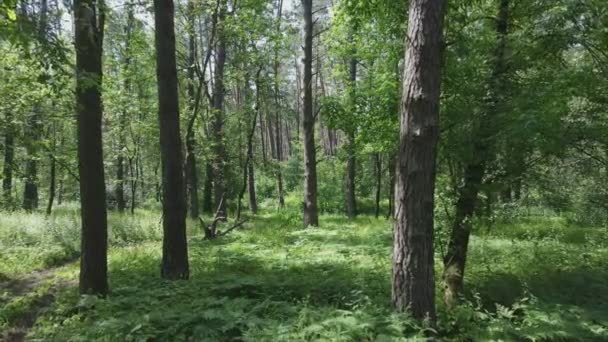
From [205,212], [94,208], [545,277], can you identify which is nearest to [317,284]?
[94,208]

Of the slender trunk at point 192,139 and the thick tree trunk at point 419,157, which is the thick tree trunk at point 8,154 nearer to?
the slender trunk at point 192,139

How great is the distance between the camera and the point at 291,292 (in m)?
6.14

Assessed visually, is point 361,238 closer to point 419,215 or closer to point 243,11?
point 419,215

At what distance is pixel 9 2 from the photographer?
4258mm

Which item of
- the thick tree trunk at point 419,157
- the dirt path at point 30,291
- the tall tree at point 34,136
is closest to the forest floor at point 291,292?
the dirt path at point 30,291

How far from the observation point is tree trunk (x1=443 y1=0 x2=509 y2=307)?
6086mm

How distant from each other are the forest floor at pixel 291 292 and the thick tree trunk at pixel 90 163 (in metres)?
0.52

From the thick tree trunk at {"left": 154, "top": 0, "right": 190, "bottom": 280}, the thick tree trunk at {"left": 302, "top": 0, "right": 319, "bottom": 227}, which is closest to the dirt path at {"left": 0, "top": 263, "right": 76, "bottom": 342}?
the thick tree trunk at {"left": 154, "top": 0, "right": 190, "bottom": 280}

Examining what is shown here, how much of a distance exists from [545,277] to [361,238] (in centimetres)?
467

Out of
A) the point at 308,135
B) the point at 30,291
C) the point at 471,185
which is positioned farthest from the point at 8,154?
the point at 471,185

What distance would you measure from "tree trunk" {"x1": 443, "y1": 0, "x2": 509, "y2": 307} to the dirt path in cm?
594

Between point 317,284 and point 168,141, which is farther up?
point 168,141

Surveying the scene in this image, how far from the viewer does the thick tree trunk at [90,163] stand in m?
5.89

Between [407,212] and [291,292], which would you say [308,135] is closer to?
[291,292]
